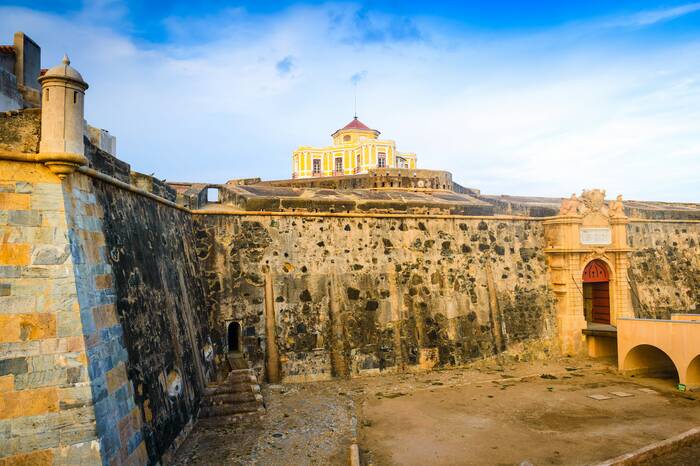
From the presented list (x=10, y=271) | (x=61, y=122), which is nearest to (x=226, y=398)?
(x=10, y=271)

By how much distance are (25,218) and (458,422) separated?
7.84 meters

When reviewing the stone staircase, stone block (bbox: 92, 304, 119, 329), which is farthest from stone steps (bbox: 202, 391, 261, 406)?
stone block (bbox: 92, 304, 119, 329)

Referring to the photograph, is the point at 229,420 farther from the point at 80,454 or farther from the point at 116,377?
the point at 80,454

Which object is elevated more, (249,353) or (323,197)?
(323,197)

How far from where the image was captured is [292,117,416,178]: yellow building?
38250mm

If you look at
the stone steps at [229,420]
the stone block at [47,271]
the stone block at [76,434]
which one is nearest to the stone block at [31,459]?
the stone block at [76,434]

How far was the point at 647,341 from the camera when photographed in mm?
12039

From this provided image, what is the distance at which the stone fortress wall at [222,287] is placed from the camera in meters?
5.16

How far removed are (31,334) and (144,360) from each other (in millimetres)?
1959

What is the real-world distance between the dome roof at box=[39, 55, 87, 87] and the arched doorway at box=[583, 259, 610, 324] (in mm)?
14423

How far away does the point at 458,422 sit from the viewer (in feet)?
30.0

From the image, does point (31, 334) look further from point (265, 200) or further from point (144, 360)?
point (265, 200)

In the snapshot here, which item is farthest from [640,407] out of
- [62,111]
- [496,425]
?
[62,111]

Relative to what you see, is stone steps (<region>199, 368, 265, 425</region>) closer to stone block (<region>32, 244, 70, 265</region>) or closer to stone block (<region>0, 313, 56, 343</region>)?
stone block (<region>0, 313, 56, 343</region>)
